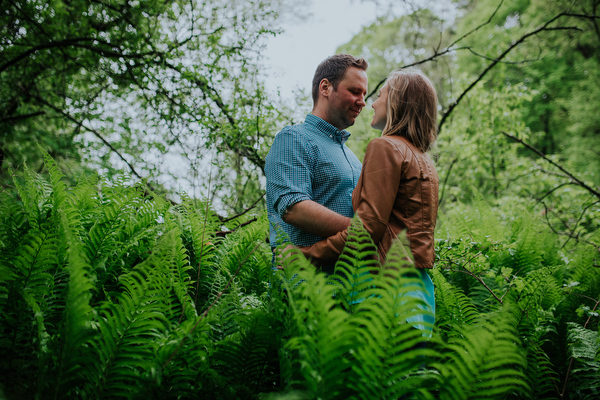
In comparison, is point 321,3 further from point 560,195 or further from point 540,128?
point 540,128

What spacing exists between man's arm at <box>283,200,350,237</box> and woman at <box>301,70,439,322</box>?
5 cm

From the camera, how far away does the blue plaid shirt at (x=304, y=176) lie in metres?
1.72

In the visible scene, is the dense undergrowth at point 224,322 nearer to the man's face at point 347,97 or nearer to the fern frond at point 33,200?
the fern frond at point 33,200

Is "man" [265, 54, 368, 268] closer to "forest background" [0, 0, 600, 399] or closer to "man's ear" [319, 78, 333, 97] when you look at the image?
"man's ear" [319, 78, 333, 97]

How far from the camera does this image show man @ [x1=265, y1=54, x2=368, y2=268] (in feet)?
5.44

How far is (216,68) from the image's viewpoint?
4184mm

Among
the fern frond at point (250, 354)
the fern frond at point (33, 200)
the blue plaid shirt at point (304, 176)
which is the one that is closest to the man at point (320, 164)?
the blue plaid shirt at point (304, 176)

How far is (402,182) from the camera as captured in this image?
1558mm

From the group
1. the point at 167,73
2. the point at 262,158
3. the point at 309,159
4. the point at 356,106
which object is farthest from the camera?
the point at 167,73

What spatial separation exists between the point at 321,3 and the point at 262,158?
3.04 metres

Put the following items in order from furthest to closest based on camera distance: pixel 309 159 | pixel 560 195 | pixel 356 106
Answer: pixel 560 195 < pixel 356 106 < pixel 309 159

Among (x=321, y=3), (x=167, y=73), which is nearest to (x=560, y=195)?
(x=321, y=3)

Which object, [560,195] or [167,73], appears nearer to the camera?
[167,73]

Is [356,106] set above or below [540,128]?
below
